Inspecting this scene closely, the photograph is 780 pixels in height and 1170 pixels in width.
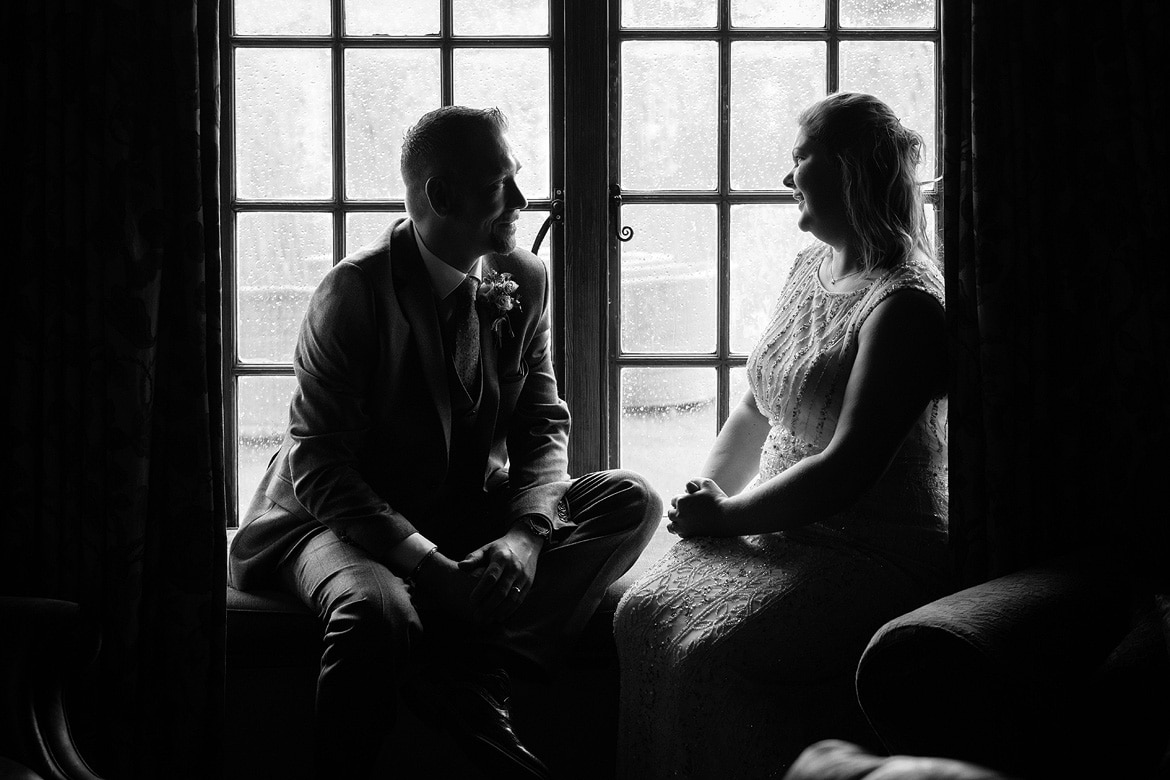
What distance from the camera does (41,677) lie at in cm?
182

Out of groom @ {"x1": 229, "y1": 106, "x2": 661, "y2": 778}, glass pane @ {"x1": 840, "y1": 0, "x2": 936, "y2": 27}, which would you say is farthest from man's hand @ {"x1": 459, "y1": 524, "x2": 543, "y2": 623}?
glass pane @ {"x1": 840, "y1": 0, "x2": 936, "y2": 27}

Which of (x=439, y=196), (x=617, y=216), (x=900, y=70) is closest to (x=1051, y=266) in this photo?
(x=900, y=70)

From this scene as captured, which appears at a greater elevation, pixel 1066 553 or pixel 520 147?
pixel 520 147

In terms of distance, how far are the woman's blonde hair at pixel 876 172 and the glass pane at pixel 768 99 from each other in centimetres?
67

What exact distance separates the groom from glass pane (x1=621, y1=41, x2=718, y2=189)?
0.52 meters

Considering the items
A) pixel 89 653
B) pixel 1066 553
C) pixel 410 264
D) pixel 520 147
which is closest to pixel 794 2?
pixel 520 147

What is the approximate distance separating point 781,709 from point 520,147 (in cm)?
159

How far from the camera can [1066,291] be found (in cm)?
217

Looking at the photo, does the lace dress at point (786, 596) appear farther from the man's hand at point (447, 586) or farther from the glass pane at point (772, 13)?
the glass pane at point (772, 13)

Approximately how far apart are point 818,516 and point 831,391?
0.25m

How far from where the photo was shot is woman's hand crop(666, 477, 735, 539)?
2113 millimetres

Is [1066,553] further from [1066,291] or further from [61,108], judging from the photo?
[61,108]

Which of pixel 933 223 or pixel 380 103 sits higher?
pixel 380 103

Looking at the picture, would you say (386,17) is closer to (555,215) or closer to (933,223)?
(555,215)
